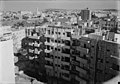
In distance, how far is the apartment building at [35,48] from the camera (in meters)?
2.21

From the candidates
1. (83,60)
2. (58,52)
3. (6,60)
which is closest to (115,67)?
(83,60)

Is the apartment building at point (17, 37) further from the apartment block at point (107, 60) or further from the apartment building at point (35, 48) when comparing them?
the apartment block at point (107, 60)

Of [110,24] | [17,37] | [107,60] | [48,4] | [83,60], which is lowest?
[83,60]

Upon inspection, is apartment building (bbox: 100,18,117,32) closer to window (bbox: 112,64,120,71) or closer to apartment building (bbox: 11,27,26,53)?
window (bbox: 112,64,120,71)

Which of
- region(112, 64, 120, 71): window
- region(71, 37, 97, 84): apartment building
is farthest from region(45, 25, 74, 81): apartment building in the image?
region(112, 64, 120, 71): window

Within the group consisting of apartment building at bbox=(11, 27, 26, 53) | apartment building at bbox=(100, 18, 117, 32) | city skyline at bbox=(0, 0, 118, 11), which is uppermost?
city skyline at bbox=(0, 0, 118, 11)

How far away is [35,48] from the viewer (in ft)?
7.55

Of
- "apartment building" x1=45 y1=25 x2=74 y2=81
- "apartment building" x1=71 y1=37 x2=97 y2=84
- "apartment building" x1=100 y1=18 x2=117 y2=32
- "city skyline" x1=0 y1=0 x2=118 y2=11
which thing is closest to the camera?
"city skyline" x1=0 y1=0 x2=118 y2=11

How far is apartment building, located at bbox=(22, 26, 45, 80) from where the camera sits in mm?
2211

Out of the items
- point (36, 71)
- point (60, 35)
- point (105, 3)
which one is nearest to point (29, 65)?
point (36, 71)

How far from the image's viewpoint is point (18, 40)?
191cm

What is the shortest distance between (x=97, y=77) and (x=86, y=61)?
0.25 m

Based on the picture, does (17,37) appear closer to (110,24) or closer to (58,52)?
(58,52)

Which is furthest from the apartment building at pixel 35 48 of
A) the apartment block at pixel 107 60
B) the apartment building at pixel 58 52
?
the apartment block at pixel 107 60
